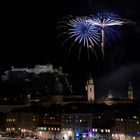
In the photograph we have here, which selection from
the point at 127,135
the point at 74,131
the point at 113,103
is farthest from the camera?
the point at 113,103

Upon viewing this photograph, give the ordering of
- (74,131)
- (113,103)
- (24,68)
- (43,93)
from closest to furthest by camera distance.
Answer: (74,131) → (113,103) → (43,93) → (24,68)

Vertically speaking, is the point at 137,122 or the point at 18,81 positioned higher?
the point at 18,81

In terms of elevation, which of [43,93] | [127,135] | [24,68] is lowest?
[127,135]

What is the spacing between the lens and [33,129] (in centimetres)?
4228

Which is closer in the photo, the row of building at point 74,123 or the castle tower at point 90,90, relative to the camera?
the row of building at point 74,123

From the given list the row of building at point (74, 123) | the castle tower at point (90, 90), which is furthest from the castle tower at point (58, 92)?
the row of building at point (74, 123)

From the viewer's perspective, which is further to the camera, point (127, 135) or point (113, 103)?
point (113, 103)

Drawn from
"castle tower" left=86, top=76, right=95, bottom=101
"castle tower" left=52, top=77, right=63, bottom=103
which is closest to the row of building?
"castle tower" left=86, top=76, right=95, bottom=101

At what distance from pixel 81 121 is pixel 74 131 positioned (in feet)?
4.72

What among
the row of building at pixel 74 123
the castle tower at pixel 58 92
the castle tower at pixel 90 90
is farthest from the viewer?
the castle tower at pixel 58 92

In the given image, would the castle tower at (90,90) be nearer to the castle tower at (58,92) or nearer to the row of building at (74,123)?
the castle tower at (58,92)

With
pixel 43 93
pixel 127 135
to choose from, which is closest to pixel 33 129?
pixel 127 135

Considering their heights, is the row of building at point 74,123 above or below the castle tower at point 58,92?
below

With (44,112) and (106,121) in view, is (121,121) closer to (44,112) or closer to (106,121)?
(106,121)
